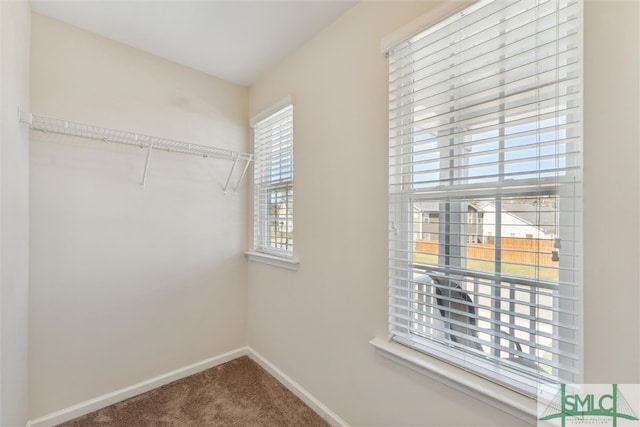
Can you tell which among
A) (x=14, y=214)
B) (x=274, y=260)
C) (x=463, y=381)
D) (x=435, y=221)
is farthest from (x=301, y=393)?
(x=14, y=214)

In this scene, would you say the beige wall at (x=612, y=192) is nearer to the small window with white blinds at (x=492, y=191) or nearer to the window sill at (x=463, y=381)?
the small window with white blinds at (x=492, y=191)

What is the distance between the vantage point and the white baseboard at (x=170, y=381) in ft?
5.30

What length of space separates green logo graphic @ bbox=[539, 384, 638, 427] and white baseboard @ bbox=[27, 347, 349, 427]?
1.05 m

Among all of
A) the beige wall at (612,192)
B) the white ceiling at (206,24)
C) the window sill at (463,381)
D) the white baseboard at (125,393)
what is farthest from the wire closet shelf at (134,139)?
the beige wall at (612,192)

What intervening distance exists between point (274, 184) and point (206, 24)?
1097 mm

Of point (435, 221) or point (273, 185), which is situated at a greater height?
point (273, 185)

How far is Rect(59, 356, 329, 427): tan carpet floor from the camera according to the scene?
1.66 m

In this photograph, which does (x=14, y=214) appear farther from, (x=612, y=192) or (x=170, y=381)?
(x=612, y=192)

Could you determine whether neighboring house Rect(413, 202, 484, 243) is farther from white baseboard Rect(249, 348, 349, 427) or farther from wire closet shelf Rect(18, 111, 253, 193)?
wire closet shelf Rect(18, 111, 253, 193)

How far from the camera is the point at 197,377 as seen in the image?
82.8 inches

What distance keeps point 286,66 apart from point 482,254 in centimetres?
176

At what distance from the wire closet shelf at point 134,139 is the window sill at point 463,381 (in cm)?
167

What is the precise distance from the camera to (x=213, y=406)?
180 centimetres

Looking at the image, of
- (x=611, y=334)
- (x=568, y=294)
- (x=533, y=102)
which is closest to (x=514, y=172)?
(x=533, y=102)
